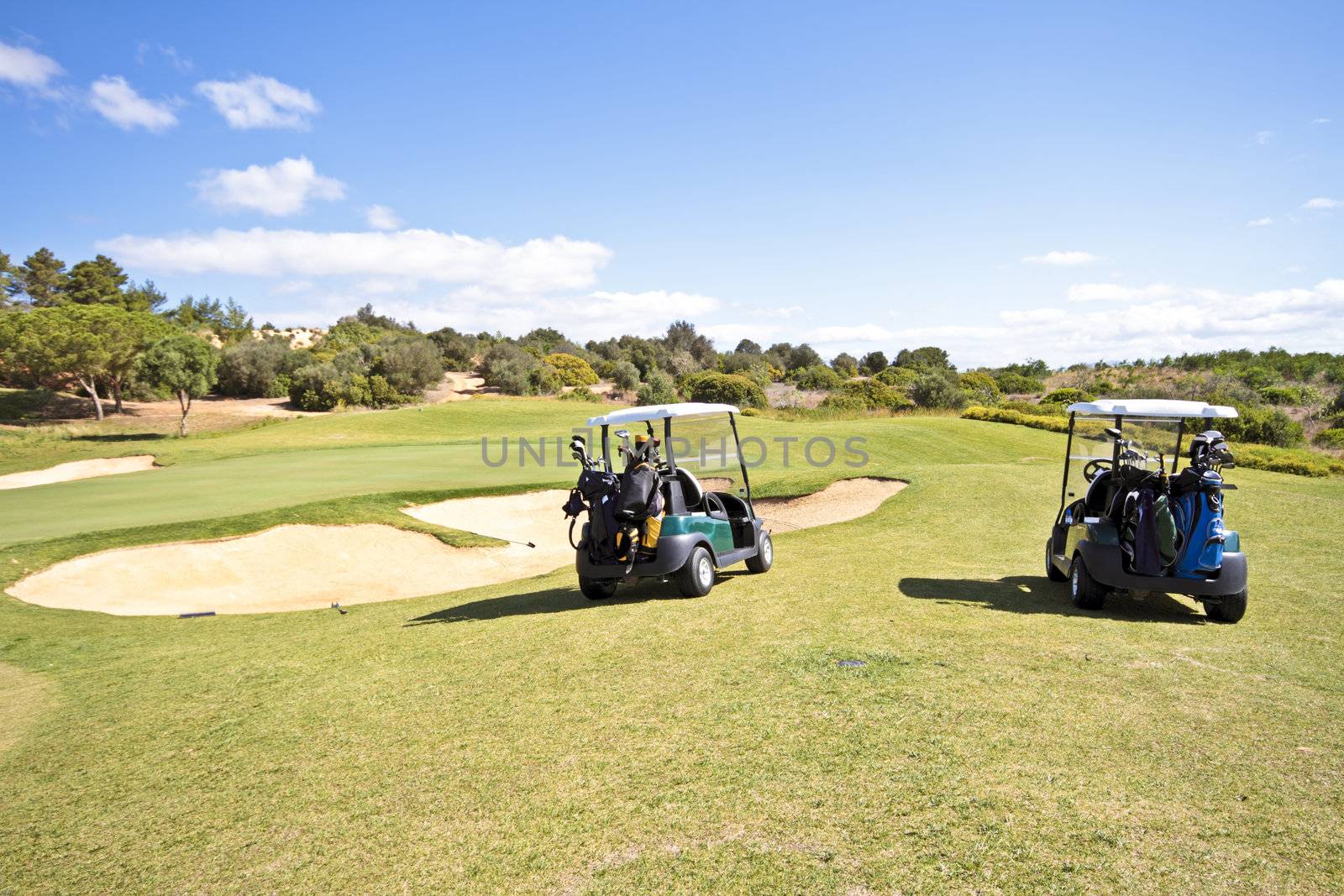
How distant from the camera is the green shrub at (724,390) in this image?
56.4 meters

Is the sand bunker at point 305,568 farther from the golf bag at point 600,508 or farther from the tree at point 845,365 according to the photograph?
the tree at point 845,365

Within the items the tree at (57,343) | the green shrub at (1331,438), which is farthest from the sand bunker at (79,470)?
the green shrub at (1331,438)

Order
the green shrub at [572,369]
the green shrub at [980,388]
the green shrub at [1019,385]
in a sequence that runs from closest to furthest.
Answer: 1. the green shrub at [980,388]
2. the green shrub at [1019,385]
3. the green shrub at [572,369]

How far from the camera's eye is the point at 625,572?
28.8 ft

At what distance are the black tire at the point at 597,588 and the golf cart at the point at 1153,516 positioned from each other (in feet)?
17.5

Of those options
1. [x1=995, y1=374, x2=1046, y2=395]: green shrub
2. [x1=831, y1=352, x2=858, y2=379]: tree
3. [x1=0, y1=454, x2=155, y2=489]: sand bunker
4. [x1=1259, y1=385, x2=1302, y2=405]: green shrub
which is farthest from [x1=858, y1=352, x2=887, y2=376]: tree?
[x1=0, y1=454, x2=155, y2=489]: sand bunker

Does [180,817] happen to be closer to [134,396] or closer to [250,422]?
[250,422]

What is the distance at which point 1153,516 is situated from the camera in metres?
7.47

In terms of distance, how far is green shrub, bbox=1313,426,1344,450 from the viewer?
30.6m

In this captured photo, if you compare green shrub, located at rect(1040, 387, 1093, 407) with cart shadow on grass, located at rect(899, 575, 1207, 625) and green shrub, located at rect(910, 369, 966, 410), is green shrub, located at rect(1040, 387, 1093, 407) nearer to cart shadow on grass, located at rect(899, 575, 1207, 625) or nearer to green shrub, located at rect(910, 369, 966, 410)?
green shrub, located at rect(910, 369, 966, 410)

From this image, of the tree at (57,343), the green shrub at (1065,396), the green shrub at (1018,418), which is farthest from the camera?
the green shrub at (1065,396)

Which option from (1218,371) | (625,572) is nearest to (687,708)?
(625,572)

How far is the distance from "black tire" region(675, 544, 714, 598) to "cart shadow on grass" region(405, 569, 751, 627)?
0.41 ft

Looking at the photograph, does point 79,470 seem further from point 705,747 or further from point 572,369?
point 572,369
